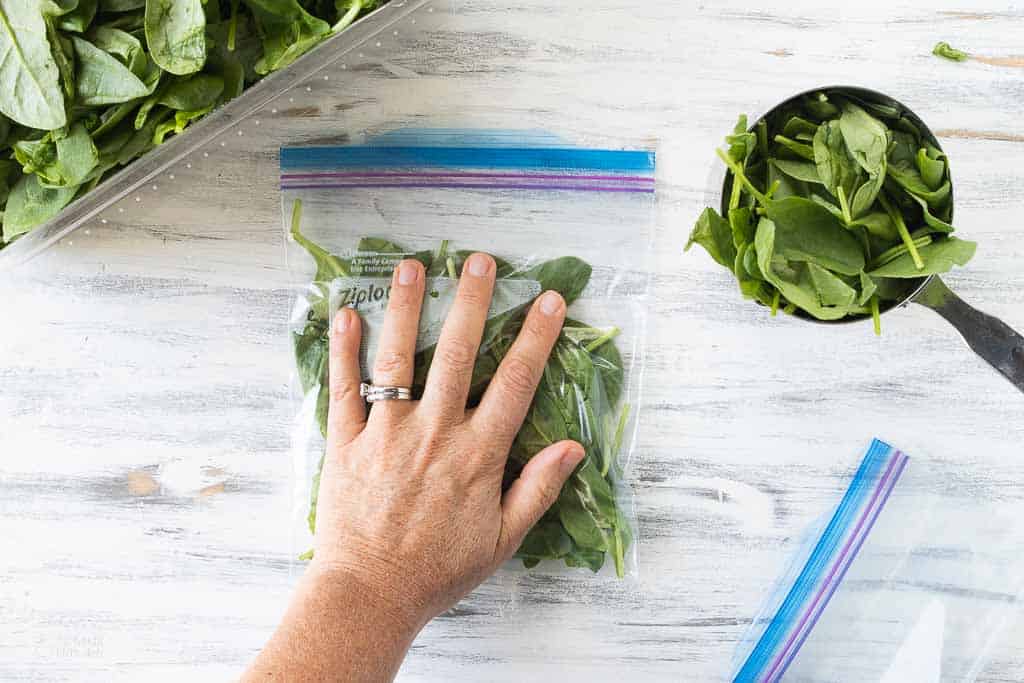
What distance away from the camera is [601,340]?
2.55 feet

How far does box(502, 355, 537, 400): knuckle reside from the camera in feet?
2.39

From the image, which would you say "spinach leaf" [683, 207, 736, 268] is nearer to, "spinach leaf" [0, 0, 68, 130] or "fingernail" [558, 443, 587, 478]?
"fingernail" [558, 443, 587, 478]

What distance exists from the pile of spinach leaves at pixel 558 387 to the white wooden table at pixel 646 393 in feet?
0.12

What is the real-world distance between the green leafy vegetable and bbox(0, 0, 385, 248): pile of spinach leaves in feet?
1.67

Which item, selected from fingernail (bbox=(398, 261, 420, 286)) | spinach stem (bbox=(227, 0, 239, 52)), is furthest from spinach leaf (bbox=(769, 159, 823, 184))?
spinach stem (bbox=(227, 0, 239, 52))

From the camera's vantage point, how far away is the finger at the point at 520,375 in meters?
0.73

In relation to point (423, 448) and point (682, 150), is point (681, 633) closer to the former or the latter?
point (423, 448)

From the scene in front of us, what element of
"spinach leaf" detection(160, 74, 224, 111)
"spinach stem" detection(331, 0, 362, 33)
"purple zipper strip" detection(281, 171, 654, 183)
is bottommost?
"purple zipper strip" detection(281, 171, 654, 183)

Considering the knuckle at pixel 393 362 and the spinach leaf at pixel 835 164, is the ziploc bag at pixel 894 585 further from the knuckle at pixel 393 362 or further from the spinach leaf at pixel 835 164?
the knuckle at pixel 393 362

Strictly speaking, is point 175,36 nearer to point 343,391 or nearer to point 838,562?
point 343,391

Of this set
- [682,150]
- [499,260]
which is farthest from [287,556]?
[682,150]

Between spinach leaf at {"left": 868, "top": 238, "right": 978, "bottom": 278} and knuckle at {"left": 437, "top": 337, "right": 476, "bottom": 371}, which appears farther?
knuckle at {"left": 437, "top": 337, "right": 476, "bottom": 371}

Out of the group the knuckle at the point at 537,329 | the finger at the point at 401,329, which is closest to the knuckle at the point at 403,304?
the finger at the point at 401,329

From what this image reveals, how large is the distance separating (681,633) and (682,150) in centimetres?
46
